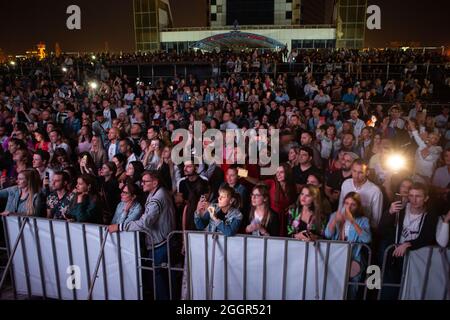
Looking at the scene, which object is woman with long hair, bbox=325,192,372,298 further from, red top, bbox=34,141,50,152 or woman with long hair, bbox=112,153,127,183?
red top, bbox=34,141,50,152

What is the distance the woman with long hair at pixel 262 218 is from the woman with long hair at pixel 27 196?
9.42ft

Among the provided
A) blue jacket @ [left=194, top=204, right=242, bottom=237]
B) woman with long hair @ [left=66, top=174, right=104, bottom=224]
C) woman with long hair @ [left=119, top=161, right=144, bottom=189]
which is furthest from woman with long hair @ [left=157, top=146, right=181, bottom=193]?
blue jacket @ [left=194, top=204, right=242, bottom=237]

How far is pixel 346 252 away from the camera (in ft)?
11.8

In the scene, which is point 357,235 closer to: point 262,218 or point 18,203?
point 262,218

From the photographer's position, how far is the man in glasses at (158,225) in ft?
13.4

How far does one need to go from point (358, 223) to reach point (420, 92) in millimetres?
13210

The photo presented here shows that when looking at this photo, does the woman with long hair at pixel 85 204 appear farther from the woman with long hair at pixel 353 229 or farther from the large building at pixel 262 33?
the large building at pixel 262 33

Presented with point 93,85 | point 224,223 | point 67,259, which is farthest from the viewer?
point 93,85

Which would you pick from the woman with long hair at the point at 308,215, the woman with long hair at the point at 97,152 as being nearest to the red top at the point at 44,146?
the woman with long hair at the point at 97,152

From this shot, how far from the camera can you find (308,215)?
4023mm

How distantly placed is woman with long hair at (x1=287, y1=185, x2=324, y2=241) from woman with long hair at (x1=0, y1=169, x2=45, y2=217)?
133 inches

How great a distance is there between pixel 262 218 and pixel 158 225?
1.28 meters

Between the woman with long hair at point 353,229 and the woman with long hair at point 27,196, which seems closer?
the woman with long hair at point 353,229

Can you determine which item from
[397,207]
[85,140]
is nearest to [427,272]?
[397,207]
